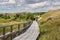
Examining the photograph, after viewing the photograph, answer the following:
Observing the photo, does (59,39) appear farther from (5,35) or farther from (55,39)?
(5,35)

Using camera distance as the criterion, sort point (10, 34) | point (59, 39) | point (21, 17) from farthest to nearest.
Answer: point (21, 17), point (59, 39), point (10, 34)

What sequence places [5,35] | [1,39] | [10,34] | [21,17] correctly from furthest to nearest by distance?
[21,17]
[10,34]
[5,35]
[1,39]

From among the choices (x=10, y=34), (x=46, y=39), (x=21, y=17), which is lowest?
(x=21, y=17)

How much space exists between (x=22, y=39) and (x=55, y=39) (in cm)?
236

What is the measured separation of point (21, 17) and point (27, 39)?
348ft

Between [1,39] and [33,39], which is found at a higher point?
[1,39]

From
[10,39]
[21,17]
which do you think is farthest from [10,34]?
[21,17]

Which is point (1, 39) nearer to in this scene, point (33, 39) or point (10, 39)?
point (10, 39)

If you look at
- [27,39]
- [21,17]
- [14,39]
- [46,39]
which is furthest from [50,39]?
[21,17]

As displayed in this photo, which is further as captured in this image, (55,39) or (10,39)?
(55,39)

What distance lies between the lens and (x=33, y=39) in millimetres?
16750

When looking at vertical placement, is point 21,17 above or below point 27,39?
below

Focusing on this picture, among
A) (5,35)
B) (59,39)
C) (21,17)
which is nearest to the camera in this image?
(5,35)

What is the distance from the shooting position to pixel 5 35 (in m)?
13.1
